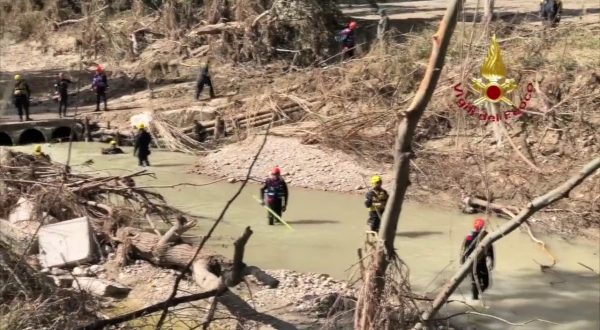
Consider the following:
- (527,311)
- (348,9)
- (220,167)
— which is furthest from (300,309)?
(348,9)

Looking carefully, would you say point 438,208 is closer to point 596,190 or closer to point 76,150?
point 596,190

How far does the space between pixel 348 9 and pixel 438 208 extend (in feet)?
62.8

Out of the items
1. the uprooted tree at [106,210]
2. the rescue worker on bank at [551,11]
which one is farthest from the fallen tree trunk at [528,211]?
the rescue worker on bank at [551,11]

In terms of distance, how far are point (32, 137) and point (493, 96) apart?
13.2 metres

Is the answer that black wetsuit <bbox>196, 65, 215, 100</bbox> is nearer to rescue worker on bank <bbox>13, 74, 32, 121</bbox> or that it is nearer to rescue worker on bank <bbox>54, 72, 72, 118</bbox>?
rescue worker on bank <bbox>54, 72, 72, 118</bbox>

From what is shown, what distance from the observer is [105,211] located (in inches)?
512

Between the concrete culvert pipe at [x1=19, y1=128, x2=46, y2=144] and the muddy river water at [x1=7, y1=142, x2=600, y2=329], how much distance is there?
15.8 ft

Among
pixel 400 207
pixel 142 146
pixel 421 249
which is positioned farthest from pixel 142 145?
pixel 400 207

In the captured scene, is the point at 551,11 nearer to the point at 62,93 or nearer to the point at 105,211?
the point at 62,93

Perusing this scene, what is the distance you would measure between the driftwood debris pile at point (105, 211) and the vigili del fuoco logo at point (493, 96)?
8718 mm

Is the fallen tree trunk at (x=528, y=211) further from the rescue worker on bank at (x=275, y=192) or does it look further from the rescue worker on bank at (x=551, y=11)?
the rescue worker on bank at (x=551, y=11)

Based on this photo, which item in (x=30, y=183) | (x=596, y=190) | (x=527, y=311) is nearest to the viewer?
(x=527, y=311)

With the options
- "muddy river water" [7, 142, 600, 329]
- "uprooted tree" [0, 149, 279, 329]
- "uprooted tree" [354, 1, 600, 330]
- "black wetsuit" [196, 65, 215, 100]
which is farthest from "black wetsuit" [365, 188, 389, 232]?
"black wetsuit" [196, 65, 215, 100]

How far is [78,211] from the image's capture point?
41.4 feet
